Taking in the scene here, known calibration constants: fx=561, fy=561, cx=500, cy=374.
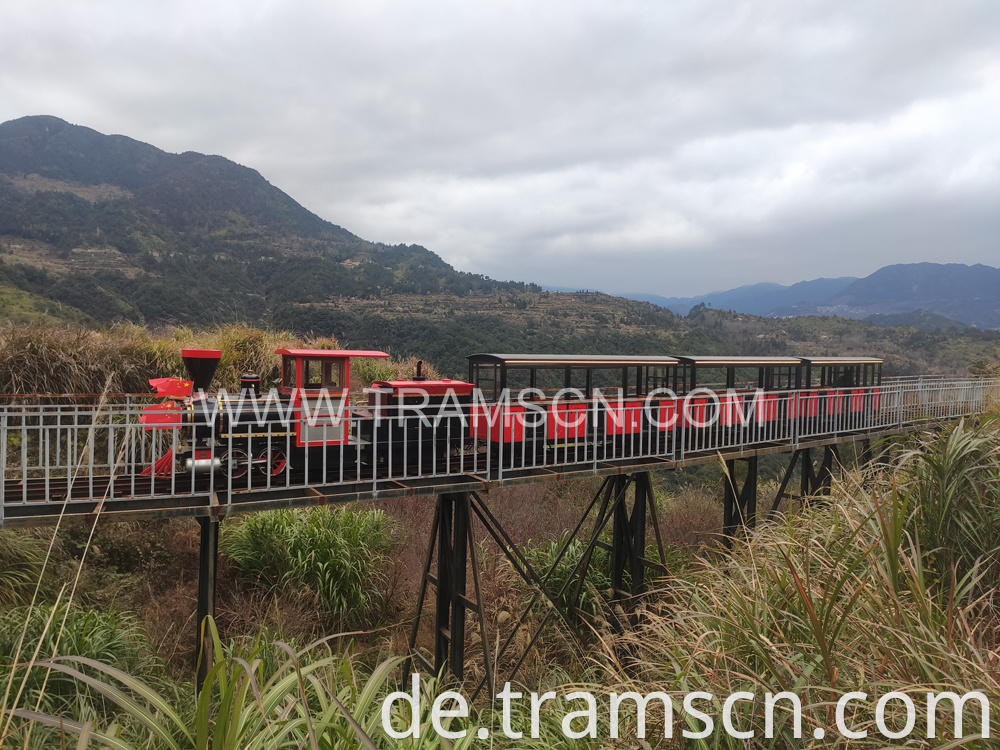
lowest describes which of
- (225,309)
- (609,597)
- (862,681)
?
(609,597)

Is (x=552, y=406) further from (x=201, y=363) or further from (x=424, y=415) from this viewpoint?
(x=201, y=363)

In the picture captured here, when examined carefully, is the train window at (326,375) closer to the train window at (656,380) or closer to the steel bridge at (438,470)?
the steel bridge at (438,470)

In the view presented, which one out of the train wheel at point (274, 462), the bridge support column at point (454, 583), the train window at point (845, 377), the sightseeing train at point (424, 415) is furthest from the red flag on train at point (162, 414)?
the train window at point (845, 377)

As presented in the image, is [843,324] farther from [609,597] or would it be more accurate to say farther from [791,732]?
[791,732]

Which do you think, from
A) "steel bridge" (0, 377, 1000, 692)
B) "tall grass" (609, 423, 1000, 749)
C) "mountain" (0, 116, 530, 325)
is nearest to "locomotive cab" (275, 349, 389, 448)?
"steel bridge" (0, 377, 1000, 692)

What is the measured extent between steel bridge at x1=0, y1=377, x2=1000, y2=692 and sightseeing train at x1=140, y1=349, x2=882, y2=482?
61mm

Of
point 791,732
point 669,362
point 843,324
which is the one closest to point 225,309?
point 669,362

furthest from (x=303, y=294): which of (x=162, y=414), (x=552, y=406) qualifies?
(x=162, y=414)

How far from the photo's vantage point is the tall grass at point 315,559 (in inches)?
430

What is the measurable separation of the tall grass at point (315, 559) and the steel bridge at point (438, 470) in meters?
2.46

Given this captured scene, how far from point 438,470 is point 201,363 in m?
3.43

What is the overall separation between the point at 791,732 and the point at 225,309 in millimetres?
43041

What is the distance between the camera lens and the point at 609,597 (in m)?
11.1

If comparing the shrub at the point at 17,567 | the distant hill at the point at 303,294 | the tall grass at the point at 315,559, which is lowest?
the tall grass at the point at 315,559
